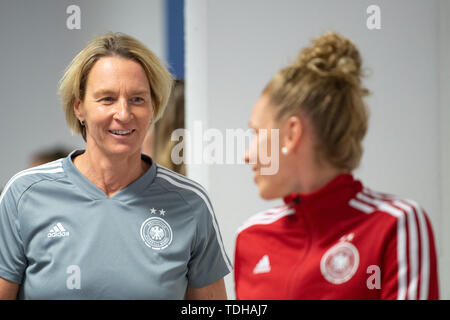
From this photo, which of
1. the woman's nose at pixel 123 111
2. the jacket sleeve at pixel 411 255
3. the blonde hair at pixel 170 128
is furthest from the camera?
the blonde hair at pixel 170 128

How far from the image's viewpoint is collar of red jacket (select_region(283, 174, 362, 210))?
1.09 meters

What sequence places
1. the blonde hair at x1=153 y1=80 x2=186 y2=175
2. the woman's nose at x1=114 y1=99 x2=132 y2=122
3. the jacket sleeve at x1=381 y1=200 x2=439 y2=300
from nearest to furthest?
1. the jacket sleeve at x1=381 y1=200 x2=439 y2=300
2. the woman's nose at x1=114 y1=99 x2=132 y2=122
3. the blonde hair at x1=153 y1=80 x2=186 y2=175

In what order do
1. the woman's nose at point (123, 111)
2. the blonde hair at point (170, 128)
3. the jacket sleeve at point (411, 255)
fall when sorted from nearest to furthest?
the jacket sleeve at point (411, 255), the woman's nose at point (123, 111), the blonde hair at point (170, 128)

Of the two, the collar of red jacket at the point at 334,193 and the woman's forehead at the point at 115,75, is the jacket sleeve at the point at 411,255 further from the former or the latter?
the woman's forehead at the point at 115,75

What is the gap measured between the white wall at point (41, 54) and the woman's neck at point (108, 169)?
0.25 ft

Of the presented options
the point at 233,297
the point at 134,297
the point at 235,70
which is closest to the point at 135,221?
the point at 134,297

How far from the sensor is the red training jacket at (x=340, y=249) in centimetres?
101

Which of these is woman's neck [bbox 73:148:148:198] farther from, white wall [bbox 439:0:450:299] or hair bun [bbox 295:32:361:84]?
white wall [bbox 439:0:450:299]

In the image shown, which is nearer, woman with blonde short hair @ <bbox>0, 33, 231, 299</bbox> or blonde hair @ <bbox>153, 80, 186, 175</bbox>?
woman with blonde short hair @ <bbox>0, 33, 231, 299</bbox>

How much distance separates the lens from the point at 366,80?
4.03ft

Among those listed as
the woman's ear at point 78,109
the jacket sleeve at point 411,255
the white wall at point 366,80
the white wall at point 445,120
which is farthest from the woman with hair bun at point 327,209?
the woman's ear at point 78,109

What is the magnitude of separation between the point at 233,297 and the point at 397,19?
750 millimetres

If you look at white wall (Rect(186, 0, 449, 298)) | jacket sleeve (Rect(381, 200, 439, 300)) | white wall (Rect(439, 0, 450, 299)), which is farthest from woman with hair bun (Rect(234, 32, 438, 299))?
white wall (Rect(439, 0, 450, 299))
